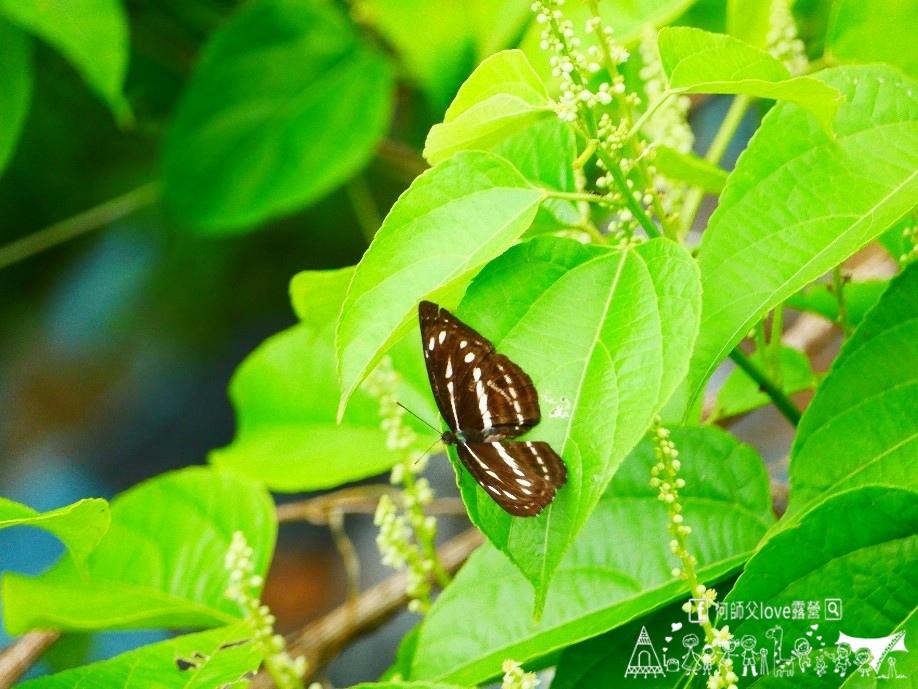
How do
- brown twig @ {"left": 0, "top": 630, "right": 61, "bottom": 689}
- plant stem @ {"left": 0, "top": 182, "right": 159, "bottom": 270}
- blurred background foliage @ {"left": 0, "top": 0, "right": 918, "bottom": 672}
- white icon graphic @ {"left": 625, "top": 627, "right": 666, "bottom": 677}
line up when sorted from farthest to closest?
plant stem @ {"left": 0, "top": 182, "right": 159, "bottom": 270} < blurred background foliage @ {"left": 0, "top": 0, "right": 918, "bottom": 672} < brown twig @ {"left": 0, "top": 630, "right": 61, "bottom": 689} < white icon graphic @ {"left": 625, "top": 627, "right": 666, "bottom": 677}

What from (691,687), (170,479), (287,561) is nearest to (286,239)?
(287,561)

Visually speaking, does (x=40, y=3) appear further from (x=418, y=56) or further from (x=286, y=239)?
(x=286, y=239)

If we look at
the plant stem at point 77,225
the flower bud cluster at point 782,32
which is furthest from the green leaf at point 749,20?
the plant stem at point 77,225

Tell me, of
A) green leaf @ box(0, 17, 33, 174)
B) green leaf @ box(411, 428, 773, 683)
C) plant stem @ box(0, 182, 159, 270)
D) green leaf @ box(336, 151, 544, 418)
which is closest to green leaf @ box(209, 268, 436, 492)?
green leaf @ box(411, 428, 773, 683)

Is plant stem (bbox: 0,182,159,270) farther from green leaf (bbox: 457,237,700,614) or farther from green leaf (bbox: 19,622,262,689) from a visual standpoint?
green leaf (bbox: 457,237,700,614)

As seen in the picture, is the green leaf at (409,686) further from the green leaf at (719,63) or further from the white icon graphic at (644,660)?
the green leaf at (719,63)

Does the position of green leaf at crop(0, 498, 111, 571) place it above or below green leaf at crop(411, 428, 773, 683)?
above
